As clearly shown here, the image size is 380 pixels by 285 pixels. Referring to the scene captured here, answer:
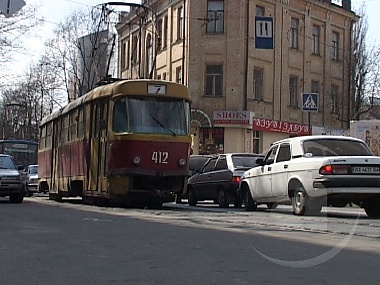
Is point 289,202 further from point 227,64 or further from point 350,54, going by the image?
point 350,54

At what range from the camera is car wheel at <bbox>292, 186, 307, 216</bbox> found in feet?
52.1

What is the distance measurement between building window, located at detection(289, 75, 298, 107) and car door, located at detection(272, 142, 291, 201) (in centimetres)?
2843

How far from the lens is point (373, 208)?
1614cm

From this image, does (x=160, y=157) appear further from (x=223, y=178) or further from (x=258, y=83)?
(x=258, y=83)

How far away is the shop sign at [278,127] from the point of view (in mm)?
41906

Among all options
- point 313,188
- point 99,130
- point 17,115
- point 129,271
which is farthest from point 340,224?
point 17,115

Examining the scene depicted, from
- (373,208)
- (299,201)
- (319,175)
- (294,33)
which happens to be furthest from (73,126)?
(294,33)

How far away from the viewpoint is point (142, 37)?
4916 cm

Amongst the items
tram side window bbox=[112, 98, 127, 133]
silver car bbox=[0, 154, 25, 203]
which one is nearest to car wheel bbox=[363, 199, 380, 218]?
tram side window bbox=[112, 98, 127, 133]

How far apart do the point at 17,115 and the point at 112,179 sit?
232 feet


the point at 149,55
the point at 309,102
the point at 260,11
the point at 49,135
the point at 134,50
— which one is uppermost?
the point at 260,11

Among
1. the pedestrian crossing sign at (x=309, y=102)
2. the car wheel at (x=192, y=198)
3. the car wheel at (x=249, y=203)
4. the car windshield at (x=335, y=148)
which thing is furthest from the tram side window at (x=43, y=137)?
the car windshield at (x=335, y=148)

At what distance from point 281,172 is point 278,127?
26966 mm

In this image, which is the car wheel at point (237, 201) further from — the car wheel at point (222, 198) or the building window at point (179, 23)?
the building window at point (179, 23)
